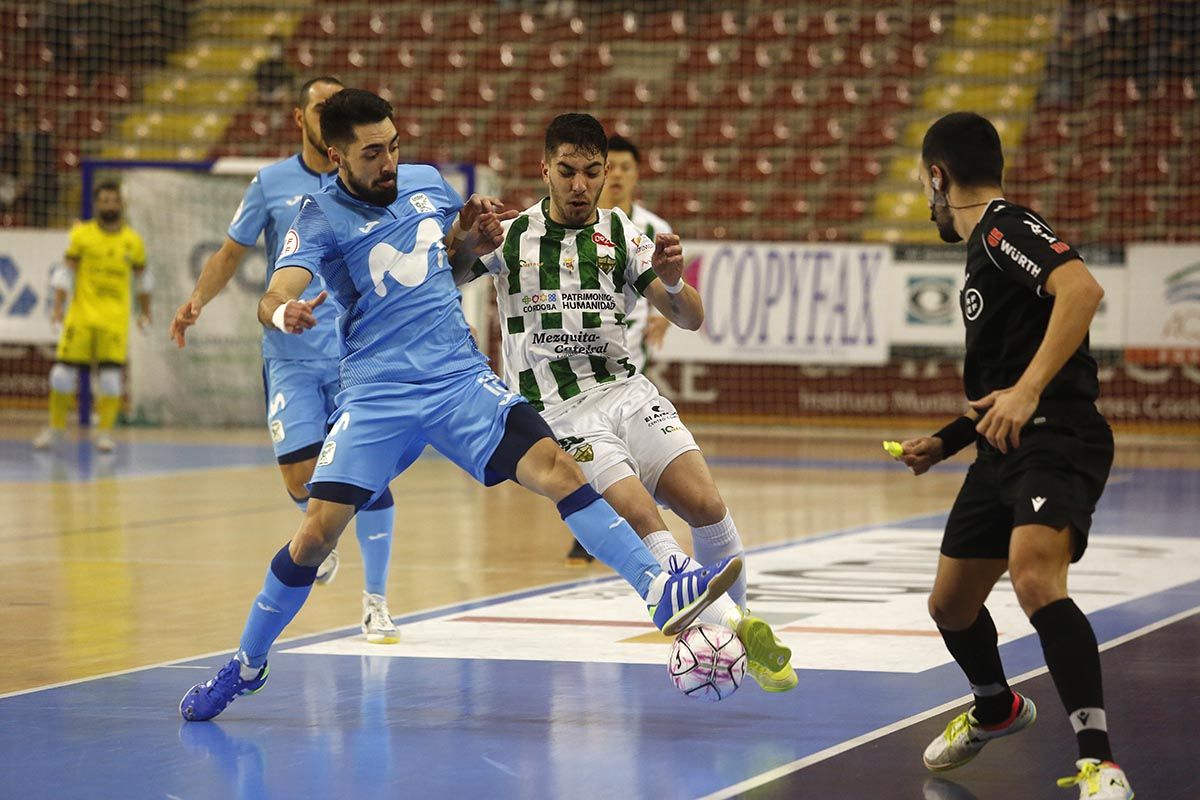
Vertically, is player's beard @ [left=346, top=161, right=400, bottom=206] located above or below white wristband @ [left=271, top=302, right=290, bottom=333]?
above

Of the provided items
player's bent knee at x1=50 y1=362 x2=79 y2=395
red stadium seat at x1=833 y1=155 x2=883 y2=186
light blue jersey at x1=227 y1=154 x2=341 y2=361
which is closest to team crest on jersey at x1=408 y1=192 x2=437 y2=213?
light blue jersey at x1=227 y1=154 x2=341 y2=361

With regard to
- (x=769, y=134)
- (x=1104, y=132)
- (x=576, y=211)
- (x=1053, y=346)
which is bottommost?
(x=1053, y=346)

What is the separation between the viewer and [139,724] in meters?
5.19

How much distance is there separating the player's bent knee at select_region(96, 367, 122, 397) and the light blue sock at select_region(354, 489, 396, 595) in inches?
376

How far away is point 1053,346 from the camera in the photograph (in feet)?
13.5

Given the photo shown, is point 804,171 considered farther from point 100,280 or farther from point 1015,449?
point 1015,449

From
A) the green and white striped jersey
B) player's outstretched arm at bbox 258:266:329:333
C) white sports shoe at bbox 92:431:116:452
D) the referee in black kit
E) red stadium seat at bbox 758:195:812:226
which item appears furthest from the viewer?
red stadium seat at bbox 758:195:812:226

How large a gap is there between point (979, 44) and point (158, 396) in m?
10.9

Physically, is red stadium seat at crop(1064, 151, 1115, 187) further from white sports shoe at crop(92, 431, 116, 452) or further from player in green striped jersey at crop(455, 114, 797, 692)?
player in green striped jersey at crop(455, 114, 797, 692)

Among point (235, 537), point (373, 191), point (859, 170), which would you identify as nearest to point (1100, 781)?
point (373, 191)

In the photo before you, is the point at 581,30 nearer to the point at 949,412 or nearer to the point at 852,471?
the point at 949,412

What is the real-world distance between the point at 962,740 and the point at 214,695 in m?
2.15

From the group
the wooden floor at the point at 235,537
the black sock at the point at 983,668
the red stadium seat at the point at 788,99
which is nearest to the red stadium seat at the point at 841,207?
the red stadium seat at the point at 788,99

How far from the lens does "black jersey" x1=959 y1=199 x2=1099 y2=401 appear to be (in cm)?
423
